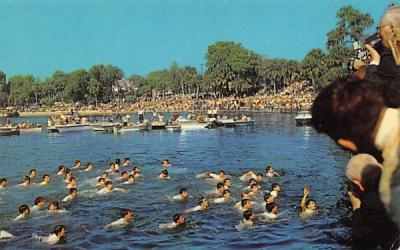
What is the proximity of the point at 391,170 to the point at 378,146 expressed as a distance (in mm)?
210

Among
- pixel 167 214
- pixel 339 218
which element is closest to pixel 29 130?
pixel 167 214

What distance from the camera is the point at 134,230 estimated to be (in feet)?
51.0

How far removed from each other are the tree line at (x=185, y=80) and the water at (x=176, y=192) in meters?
56.5

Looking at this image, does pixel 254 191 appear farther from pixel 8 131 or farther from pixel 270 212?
pixel 8 131

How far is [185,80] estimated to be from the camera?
15212cm

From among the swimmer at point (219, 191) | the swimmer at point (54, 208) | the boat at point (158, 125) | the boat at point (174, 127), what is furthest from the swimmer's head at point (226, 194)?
the boat at point (158, 125)

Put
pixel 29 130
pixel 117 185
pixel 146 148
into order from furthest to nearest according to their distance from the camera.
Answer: pixel 29 130 → pixel 146 148 → pixel 117 185

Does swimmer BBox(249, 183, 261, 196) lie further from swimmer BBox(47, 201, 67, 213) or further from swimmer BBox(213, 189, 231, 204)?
swimmer BBox(47, 201, 67, 213)

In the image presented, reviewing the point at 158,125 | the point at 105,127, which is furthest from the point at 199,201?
the point at 105,127

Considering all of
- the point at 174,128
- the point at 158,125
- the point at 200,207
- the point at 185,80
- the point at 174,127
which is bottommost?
the point at 200,207

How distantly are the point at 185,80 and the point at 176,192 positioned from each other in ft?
431

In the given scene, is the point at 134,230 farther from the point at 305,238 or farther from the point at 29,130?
the point at 29,130

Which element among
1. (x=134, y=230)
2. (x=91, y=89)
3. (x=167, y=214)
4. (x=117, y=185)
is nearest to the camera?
(x=134, y=230)

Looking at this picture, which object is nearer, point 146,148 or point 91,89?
point 146,148
